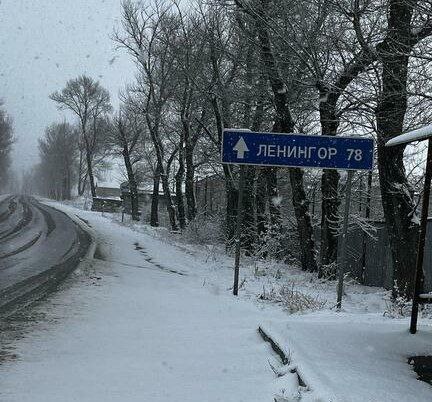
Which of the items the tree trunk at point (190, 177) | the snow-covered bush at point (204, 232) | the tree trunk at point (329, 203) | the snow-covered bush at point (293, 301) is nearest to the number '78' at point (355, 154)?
the snow-covered bush at point (293, 301)

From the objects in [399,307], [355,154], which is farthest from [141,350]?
[355,154]

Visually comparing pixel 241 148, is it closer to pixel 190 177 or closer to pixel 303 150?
pixel 303 150

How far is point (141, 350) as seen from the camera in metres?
5.27

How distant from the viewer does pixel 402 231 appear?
9.80 meters

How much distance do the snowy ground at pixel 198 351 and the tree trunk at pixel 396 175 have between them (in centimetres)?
203

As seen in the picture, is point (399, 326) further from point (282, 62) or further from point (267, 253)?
point (267, 253)

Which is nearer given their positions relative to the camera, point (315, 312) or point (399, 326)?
point (399, 326)

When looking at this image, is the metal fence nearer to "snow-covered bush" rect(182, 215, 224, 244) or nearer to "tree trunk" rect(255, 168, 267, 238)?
"tree trunk" rect(255, 168, 267, 238)

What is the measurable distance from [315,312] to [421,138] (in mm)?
3405

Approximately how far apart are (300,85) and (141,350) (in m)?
8.86

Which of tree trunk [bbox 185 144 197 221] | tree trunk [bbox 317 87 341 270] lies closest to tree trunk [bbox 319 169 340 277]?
tree trunk [bbox 317 87 341 270]

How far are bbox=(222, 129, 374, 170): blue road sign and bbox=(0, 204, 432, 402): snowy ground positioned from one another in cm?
228

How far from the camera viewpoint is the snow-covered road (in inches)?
160

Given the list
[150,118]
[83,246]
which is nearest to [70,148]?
[150,118]
